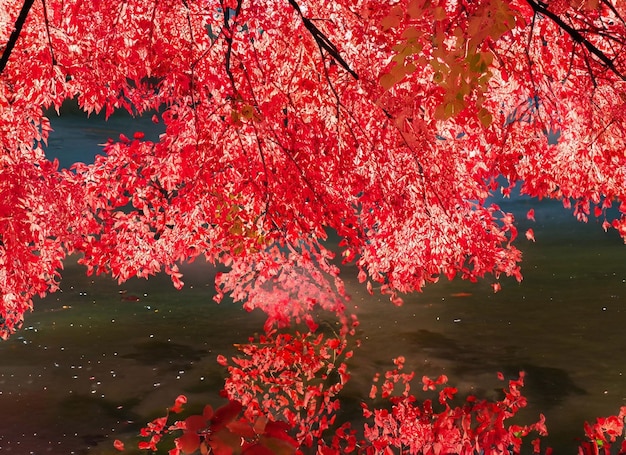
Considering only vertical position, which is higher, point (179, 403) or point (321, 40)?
point (321, 40)

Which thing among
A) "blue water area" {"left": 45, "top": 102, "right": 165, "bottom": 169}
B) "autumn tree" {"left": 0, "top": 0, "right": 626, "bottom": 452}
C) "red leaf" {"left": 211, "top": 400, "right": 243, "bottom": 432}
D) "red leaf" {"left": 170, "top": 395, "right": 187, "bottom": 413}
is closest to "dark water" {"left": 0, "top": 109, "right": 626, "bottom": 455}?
"red leaf" {"left": 170, "top": 395, "right": 187, "bottom": 413}

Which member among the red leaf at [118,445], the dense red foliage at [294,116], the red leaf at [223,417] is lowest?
the red leaf at [118,445]

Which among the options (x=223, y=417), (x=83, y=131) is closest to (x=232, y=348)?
(x=223, y=417)

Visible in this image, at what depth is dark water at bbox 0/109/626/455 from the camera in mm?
8391

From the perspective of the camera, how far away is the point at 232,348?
1188cm

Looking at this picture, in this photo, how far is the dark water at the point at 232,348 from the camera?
8.39m

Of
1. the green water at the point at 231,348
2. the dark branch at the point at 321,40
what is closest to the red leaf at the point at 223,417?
the green water at the point at 231,348

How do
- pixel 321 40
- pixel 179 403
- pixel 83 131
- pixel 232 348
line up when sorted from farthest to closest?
pixel 83 131, pixel 232 348, pixel 179 403, pixel 321 40

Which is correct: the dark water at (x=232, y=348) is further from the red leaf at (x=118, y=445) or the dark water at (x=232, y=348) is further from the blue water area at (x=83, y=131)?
the blue water area at (x=83, y=131)

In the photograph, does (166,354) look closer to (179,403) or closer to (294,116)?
(179,403)

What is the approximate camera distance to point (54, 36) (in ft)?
27.6

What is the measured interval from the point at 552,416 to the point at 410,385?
1.94 m

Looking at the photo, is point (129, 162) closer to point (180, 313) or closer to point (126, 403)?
point (180, 313)

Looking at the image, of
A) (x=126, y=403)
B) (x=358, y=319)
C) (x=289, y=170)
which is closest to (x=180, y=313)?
(x=358, y=319)
